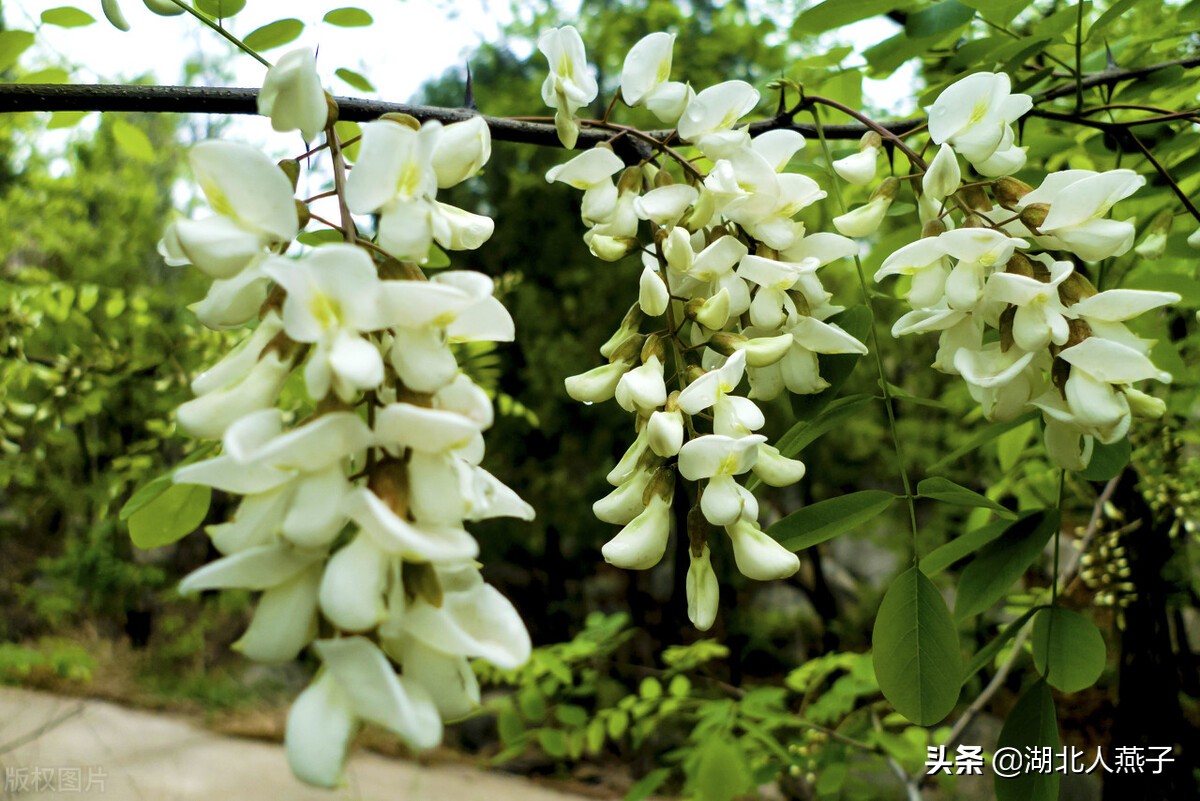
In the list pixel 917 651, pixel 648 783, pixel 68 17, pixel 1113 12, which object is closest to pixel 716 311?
pixel 917 651

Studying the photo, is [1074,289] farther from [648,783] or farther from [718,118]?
[648,783]

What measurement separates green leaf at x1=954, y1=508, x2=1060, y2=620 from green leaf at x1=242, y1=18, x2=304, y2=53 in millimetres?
608

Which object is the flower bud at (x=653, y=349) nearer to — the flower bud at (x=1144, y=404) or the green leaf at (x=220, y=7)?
the flower bud at (x=1144, y=404)

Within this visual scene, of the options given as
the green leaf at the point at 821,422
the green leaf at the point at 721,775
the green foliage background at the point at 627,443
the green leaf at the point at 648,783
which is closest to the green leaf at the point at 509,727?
the green foliage background at the point at 627,443

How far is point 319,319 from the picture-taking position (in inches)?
10.6

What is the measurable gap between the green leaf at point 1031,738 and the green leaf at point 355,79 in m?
0.68

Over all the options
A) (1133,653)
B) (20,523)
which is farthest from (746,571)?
(20,523)

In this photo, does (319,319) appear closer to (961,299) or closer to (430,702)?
(430,702)

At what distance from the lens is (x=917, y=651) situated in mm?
445

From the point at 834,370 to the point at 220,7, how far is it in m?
0.42

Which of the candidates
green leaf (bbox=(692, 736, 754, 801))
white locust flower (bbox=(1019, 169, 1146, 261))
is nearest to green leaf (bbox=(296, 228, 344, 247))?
white locust flower (bbox=(1019, 169, 1146, 261))

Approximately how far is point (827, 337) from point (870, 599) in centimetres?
380

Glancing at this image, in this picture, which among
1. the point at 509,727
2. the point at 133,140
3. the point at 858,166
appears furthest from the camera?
the point at 509,727

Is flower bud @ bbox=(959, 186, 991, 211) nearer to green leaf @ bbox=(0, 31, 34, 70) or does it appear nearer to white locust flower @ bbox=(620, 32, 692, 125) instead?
white locust flower @ bbox=(620, 32, 692, 125)
